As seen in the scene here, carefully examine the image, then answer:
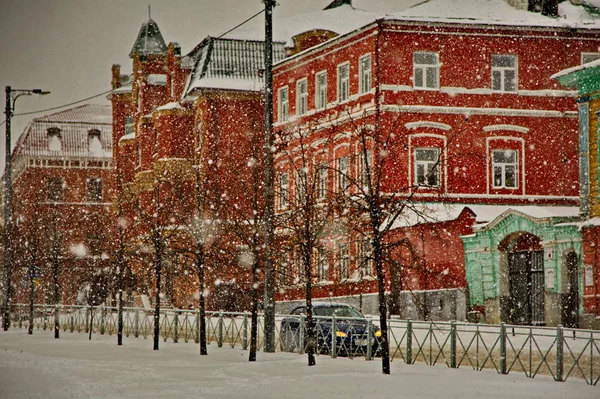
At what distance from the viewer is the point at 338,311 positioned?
25.2 metres

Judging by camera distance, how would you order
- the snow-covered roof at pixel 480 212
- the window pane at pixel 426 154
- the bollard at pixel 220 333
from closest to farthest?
the bollard at pixel 220 333
the snow-covered roof at pixel 480 212
the window pane at pixel 426 154

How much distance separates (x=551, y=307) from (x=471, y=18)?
46.0 ft

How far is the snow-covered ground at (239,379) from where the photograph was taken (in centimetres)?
1573

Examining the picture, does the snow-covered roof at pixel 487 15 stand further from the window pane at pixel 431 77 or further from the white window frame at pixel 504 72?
the window pane at pixel 431 77

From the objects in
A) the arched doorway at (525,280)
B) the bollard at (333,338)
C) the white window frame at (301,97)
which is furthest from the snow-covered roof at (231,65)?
the bollard at (333,338)

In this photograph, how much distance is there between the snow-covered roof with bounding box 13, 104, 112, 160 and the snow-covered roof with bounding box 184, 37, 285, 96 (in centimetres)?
2651

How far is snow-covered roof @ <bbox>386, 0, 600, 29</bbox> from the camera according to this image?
132ft

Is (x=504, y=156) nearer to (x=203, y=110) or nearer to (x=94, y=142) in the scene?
(x=203, y=110)

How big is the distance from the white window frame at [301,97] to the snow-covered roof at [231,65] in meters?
4.27

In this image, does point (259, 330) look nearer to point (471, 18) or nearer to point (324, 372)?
point (324, 372)

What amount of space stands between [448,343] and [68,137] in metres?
56.7

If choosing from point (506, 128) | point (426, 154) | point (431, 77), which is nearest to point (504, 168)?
point (506, 128)

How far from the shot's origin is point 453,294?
3450 centimetres

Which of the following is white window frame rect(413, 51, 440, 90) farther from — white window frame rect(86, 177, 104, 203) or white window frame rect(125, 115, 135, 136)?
white window frame rect(86, 177, 104, 203)
